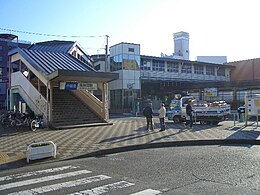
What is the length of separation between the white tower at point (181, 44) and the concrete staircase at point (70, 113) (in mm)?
54701

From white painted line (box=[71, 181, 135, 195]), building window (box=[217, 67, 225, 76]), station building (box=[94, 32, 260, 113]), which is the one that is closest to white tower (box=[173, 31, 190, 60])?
building window (box=[217, 67, 225, 76])

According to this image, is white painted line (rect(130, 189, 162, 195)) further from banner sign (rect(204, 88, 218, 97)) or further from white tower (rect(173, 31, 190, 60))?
white tower (rect(173, 31, 190, 60))

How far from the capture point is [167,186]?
588cm

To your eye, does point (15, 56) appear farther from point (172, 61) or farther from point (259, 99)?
point (172, 61)

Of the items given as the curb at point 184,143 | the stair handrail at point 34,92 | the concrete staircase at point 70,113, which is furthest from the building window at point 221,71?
the curb at point 184,143

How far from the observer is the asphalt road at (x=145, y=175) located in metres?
5.74

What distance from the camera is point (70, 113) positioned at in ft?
65.6

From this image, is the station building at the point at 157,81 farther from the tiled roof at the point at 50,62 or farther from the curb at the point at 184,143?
the curb at the point at 184,143

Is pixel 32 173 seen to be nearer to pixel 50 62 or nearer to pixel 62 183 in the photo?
pixel 62 183

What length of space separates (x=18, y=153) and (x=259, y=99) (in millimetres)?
13765

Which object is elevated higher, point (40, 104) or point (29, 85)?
point (29, 85)

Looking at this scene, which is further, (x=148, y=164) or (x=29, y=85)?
(x=29, y=85)

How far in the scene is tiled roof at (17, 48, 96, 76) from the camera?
18.9 metres

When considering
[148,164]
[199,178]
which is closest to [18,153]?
[148,164]
